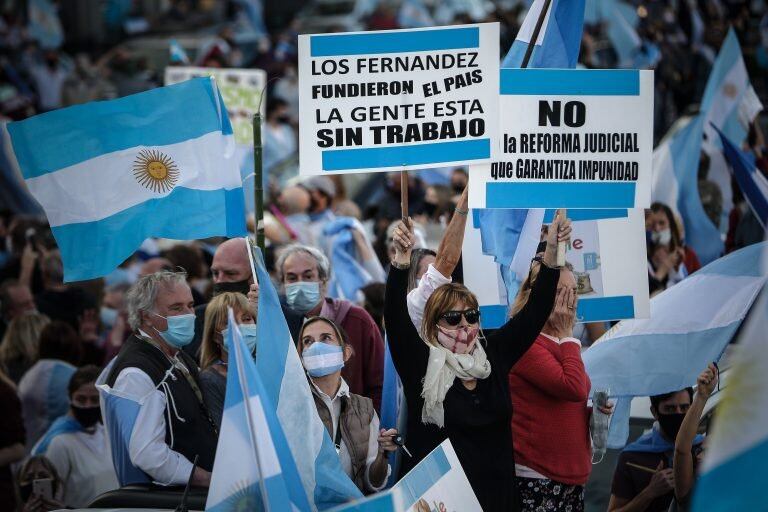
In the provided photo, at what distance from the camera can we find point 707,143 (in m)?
11.1

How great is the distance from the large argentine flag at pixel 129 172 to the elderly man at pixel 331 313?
2.20 ft

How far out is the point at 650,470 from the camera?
618 cm

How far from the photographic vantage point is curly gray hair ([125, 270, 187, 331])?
620cm

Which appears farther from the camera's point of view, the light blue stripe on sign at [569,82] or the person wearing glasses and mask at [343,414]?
the light blue stripe on sign at [569,82]

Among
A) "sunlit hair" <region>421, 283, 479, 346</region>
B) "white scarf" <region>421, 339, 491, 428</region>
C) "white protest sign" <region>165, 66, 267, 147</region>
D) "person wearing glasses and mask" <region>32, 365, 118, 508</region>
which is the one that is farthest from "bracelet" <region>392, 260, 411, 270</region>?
"white protest sign" <region>165, 66, 267, 147</region>

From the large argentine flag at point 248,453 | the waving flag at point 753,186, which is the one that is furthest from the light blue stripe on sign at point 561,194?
the waving flag at point 753,186

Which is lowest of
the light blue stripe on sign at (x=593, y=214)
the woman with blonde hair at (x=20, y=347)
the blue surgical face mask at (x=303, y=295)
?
the woman with blonde hair at (x=20, y=347)

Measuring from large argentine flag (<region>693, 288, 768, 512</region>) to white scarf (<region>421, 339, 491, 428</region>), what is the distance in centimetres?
196

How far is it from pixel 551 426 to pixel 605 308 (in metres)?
1.50

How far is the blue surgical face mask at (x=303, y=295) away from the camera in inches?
276

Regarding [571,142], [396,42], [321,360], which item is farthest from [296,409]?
[571,142]

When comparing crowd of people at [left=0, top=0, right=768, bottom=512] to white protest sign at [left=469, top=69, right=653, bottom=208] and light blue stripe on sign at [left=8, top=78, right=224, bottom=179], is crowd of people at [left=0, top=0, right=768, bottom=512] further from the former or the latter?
light blue stripe on sign at [left=8, top=78, right=224, bottom=179]

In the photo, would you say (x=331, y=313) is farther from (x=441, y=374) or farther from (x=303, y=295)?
(x=441, y=374)

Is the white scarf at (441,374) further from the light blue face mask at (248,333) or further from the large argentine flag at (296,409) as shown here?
the light blue face mask at (248,333)
